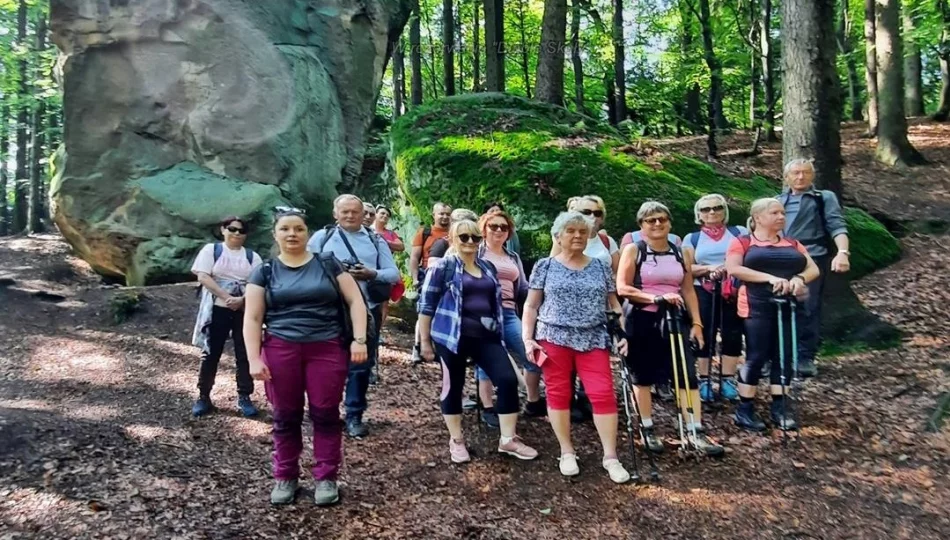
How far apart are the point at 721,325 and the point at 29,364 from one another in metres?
7.25

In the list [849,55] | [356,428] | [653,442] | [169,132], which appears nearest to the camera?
[653,442]

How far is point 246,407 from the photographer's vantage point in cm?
584

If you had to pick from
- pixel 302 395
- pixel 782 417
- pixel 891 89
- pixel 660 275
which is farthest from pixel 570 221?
pixel 891 89

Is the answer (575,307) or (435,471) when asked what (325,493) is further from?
(575,307)

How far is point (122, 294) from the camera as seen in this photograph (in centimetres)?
961

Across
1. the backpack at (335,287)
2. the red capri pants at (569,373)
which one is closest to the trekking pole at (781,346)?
the red capri pants at (569,373)

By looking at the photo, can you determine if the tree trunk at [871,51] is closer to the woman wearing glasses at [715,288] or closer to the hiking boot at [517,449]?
the woman wearing glasses at [715,288]

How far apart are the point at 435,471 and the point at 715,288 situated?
9.73 ft

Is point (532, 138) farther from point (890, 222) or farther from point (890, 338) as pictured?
point (890, 222)

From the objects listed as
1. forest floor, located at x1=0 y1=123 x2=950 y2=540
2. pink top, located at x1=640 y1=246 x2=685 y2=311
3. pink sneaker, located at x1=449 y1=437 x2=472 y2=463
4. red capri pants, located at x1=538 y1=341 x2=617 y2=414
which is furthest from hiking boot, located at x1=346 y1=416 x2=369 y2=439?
pink top, located at x1=640 y1=246 x2=685 y2=311

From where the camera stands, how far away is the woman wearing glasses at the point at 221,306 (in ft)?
18.6

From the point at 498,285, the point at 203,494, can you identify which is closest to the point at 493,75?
the point at 498,285

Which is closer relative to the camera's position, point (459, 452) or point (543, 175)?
point (459, 452)

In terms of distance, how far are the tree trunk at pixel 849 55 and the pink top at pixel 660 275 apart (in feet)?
55.1
